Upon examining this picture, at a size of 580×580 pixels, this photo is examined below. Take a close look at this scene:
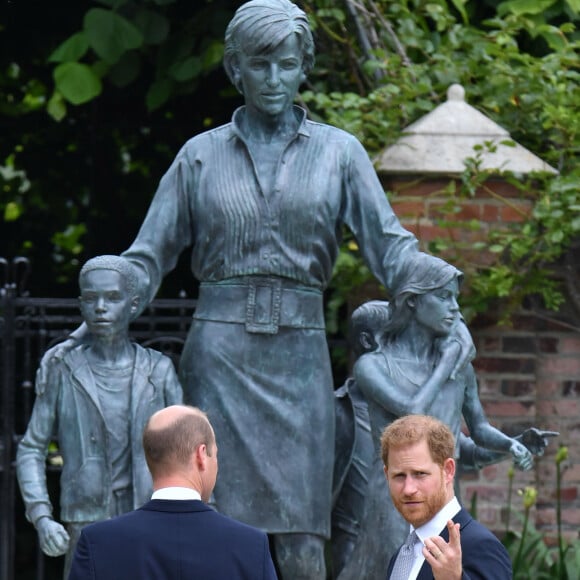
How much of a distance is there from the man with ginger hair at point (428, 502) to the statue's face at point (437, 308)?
145 centimetres

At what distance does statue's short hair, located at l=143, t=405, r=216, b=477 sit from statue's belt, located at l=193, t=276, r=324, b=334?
176cm

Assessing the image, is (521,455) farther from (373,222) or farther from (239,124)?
(239,124)

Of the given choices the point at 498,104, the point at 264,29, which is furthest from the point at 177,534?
the point at 498,104

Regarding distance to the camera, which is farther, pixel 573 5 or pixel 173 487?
pixel 573 5

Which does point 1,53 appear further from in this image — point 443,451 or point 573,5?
point 443,451

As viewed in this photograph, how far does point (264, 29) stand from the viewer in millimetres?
5680

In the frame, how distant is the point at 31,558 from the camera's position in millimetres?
9336

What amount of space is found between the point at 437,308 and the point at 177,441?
183 cm

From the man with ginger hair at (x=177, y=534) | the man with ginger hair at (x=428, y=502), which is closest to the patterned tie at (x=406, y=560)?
the man with ginger hair at (x=428, y=502)

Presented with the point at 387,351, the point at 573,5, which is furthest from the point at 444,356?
the point at 573,5

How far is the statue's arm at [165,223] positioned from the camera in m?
5.89

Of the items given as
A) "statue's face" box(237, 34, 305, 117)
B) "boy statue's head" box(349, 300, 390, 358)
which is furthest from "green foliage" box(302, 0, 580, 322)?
"statue's face" box(237, 34, 305, 117)

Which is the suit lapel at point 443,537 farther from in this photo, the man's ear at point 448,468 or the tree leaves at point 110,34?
the tree leaves at point 110,34

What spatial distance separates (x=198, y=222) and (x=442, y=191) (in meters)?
2.20
